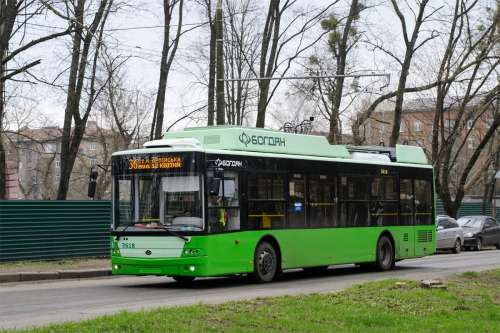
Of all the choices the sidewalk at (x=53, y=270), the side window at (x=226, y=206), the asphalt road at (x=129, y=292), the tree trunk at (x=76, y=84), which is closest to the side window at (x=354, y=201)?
the asphalt road at (x=129, y=292)

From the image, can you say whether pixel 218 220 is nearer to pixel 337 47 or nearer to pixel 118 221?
pixel 118 221

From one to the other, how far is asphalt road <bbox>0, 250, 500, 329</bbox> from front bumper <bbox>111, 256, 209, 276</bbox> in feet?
1.17

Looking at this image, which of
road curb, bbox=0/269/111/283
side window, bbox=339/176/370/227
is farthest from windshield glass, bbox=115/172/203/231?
side window, bbox=339/176/370/227

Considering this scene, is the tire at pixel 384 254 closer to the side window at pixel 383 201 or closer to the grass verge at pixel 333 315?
the side window at pixel 383 201

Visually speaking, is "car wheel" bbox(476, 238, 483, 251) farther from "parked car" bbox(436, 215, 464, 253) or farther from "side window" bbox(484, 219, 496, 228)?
A: "parked car" bbox(436, 215, 464, 253)

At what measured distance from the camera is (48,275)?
21172mm

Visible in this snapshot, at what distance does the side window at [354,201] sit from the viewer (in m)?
21.6

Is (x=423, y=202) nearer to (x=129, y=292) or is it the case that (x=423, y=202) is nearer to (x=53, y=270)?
(x=53, y=270)

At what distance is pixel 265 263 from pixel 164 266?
2671mm

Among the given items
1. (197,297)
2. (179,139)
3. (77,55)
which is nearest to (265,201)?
(179,139)

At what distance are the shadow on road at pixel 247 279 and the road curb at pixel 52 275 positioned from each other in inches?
112

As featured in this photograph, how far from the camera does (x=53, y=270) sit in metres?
22.1

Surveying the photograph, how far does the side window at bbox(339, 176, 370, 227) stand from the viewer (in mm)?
21562

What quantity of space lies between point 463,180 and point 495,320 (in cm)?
3430
